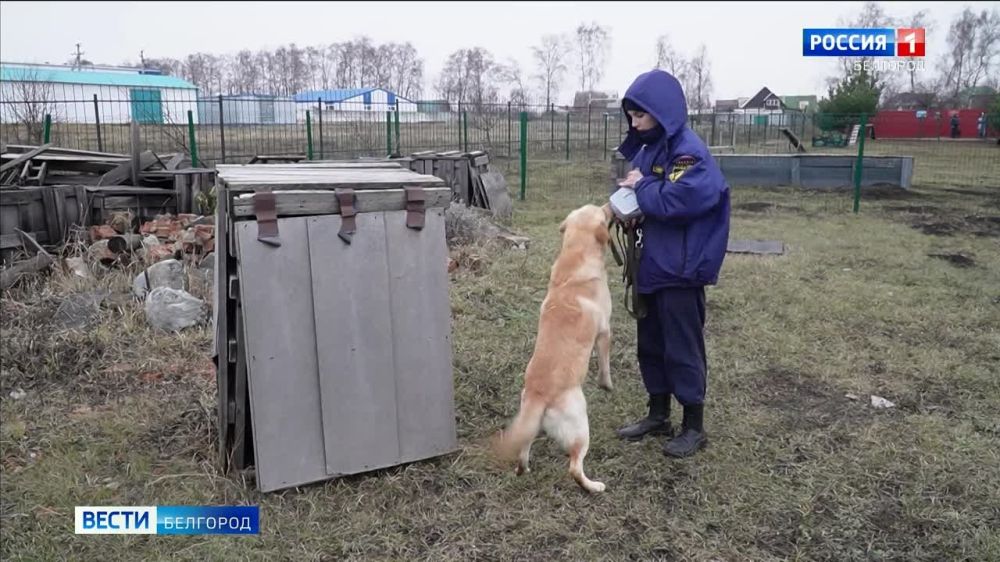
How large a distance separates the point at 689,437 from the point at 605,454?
0.44 m

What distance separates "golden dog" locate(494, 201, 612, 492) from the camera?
10.3ft

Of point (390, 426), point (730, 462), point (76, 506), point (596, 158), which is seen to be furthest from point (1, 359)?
point (596, 158)

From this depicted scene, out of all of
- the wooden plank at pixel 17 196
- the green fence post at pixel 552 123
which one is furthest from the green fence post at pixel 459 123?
the wooden plank at pixel 17 196

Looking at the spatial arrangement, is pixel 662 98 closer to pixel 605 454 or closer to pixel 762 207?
pixel 605 454

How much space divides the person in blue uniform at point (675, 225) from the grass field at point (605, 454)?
22.2 inches

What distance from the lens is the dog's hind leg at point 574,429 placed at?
3131mm

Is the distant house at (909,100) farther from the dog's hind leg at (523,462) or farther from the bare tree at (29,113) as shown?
the dog's hind leg at (523,462)

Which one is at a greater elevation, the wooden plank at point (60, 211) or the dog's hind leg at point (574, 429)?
the wooden plank at point (60, 211)

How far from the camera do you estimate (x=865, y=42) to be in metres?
19.0

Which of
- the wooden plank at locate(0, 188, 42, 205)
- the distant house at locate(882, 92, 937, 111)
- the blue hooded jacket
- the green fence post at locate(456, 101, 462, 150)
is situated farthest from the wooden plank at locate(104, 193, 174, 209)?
the distant house at locate(882, 92, 937, 111)

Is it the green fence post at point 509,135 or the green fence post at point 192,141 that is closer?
the green fence post at point 192,141

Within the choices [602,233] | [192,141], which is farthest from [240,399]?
[192,141]

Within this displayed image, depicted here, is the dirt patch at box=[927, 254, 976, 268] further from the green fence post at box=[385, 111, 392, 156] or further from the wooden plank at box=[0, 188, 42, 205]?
the green fence post at box=[385, 111, 392, 156]

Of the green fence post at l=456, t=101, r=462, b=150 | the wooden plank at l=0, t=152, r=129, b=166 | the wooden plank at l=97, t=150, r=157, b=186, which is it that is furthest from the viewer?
the green fence post at l=456, t=101, r=462, b=150
